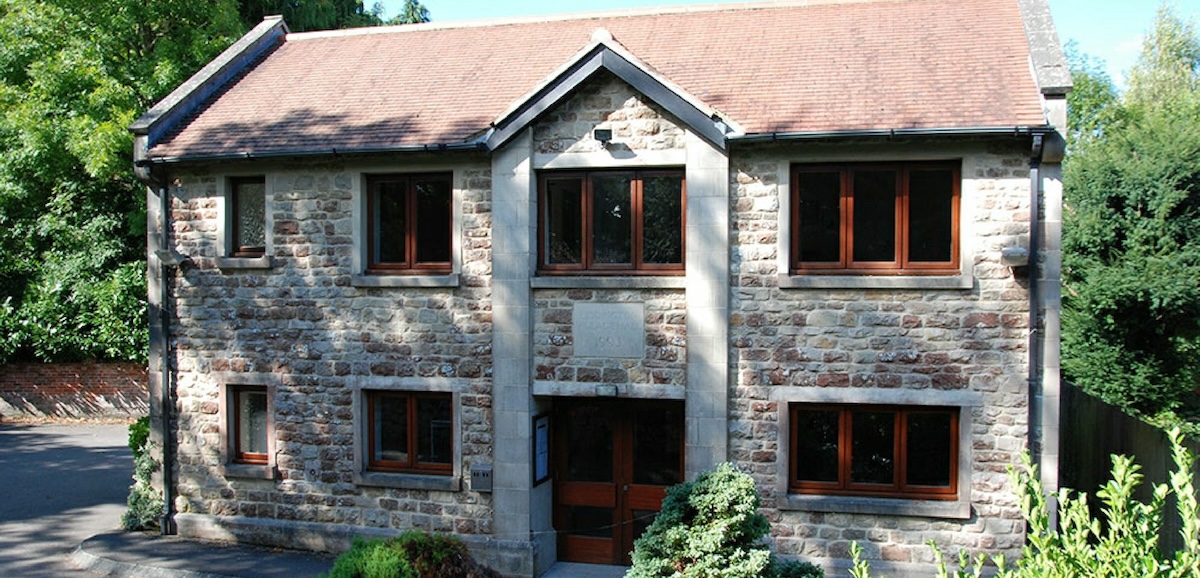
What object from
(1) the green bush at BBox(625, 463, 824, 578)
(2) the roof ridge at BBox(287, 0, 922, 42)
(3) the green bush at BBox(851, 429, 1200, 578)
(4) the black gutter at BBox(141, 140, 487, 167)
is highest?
(2) the roof ridge at BBox(287, 0, 922, 42)

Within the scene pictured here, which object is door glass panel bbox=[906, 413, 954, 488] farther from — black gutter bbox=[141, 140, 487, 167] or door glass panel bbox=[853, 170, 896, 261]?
black gutter bbox=[141, 140, 487, 167]

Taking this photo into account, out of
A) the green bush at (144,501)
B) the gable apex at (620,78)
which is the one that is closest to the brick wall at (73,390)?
the green bush at (144,501)

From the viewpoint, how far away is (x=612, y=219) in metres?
12.2

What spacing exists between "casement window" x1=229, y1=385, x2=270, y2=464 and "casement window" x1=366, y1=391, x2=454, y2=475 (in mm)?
1810

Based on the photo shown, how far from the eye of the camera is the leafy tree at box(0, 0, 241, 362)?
73.4ft

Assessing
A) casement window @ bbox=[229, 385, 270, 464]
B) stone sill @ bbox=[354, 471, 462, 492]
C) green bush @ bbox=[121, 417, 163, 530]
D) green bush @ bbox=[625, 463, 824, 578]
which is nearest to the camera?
green bush @ bbox=[625, 463, 824, 578]

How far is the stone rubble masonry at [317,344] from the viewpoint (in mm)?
12477

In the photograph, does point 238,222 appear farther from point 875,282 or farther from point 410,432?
point 875,282

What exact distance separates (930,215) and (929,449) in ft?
9.28

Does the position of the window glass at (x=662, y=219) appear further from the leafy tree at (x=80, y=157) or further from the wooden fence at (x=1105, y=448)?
the leafy tree at (x=80, y=157)

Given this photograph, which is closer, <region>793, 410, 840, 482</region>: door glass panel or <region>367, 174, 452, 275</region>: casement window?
<region>793, 410, 840, 482</region>: door glass panel

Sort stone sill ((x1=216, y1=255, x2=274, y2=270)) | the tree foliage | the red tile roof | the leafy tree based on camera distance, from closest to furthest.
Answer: the red tile roof < stone sill ((x1=216, y1=255, x2=274, y2=270)) < the tree foliage < the leafy tree

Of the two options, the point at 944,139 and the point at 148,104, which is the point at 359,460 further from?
the point at 148,104

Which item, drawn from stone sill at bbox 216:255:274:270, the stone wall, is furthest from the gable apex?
stone sill at bbox 216:255:274:270
